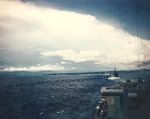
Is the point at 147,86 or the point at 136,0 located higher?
the point at 136,0

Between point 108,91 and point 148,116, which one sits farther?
point 108,91

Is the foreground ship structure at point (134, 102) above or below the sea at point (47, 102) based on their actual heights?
above

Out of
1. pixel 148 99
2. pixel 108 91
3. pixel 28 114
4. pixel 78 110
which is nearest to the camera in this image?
pixel 148 99

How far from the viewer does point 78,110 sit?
22.1 m

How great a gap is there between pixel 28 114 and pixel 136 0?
14926mm

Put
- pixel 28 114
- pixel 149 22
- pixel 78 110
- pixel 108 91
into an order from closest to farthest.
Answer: pixel 149 22 < pixel 108 91 < pixel 28 114 < pixel 78 110

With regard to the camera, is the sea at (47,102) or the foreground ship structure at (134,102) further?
the sea at (47,102)

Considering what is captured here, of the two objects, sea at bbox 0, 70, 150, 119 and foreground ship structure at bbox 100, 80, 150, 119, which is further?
sea at bbox 0, 70, 150, 119

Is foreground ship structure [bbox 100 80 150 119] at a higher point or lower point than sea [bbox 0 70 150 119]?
higher

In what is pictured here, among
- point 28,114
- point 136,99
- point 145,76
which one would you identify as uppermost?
point 145,76

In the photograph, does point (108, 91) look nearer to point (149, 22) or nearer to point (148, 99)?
point (148, 99)

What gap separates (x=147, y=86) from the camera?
9922mm

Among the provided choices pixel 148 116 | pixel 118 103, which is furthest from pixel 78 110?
pixel 148 116

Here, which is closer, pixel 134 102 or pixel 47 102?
pixel 134 102
